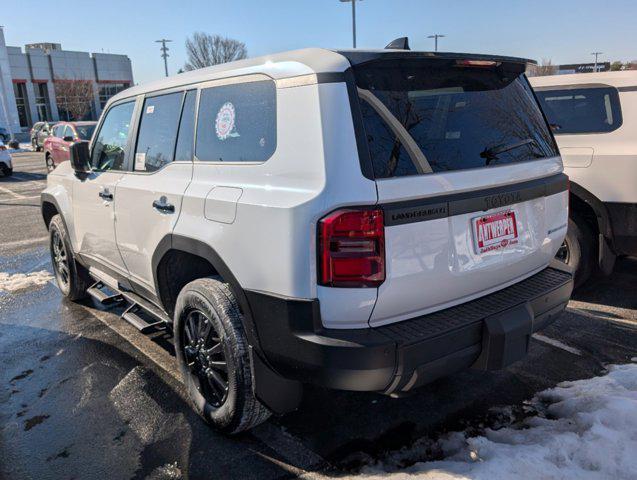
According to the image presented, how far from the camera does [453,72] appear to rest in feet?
8.72

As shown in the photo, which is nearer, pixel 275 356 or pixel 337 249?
pixel 337 249

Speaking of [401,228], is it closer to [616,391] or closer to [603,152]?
[616,391]

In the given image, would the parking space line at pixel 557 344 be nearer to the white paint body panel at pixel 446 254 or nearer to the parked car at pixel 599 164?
the parked car at pixel 599 164

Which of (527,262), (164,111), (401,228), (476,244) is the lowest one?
(527,262)

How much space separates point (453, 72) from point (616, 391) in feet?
6.93

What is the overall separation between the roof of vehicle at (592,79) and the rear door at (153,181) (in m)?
3.69

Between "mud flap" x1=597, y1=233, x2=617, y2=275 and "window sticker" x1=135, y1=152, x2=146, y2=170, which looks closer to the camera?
"window sticker" x1=135, y1=152, x2=146, y2=170

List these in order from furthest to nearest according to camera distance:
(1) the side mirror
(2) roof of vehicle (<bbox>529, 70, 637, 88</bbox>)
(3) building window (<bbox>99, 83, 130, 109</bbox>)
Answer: (3) building window (<bbox>99, 83, 130, 109</bbox>) < (2) roof of vehicle (<bbox>529, 70, 637, 88</bbox>) < (1) the side mirror

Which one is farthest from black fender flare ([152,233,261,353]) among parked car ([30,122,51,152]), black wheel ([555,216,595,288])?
parked car ([30,122,51,152])

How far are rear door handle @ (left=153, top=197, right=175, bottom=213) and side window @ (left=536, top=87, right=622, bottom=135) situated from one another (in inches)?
146

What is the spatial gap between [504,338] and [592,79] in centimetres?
347

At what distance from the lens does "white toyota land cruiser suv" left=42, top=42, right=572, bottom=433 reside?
2209mm

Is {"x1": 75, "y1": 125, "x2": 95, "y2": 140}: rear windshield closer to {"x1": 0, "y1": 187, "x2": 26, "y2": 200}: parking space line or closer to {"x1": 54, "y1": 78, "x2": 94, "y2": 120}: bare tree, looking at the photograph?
{"x1": 0, "y1": 187, "x2": 26, "y2": 200}: parking space line

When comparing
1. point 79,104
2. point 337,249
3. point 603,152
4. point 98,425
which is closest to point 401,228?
point 337,249
